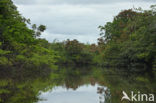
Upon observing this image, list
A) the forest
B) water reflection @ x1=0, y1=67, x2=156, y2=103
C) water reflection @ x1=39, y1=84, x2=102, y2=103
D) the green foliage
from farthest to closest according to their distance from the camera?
the green foliage < the forest < water reflection @ x1=39, y1=84, x2=102, y2=103 < water reflection @ x1=0, y1=67, x2=156, y2=103

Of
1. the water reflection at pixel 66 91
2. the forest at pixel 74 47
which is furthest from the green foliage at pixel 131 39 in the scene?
the water reflection at pixel 66 91

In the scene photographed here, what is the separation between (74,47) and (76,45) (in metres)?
0.95

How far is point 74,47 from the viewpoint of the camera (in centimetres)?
7044

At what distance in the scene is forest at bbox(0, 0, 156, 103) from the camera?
21047 mm

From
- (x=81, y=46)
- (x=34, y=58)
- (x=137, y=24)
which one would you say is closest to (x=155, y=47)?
(x=137, y=24)

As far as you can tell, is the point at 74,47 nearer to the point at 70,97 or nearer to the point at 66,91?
the point at 66,91

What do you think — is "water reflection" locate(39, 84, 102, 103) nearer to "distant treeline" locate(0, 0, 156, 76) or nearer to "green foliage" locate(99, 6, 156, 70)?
"distant treeline" locate(0, 0, 156, 76)

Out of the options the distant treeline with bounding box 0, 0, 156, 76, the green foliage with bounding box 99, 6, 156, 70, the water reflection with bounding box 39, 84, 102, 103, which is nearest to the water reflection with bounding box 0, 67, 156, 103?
the water reflection with bounding box 39, 84, 102, 103

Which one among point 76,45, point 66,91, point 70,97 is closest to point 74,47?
point 76,45

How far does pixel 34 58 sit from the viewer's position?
28312 mm

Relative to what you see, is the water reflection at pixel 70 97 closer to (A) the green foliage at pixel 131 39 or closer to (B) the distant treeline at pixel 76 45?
(B) the distant treeline at pixel 76 45

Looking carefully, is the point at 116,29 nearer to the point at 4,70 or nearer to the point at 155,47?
the point at 155,47

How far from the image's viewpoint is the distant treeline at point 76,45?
21078 millimetres

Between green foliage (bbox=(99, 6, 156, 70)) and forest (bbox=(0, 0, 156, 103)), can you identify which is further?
green foliage (bbox=(99, 6, 156, 70))
